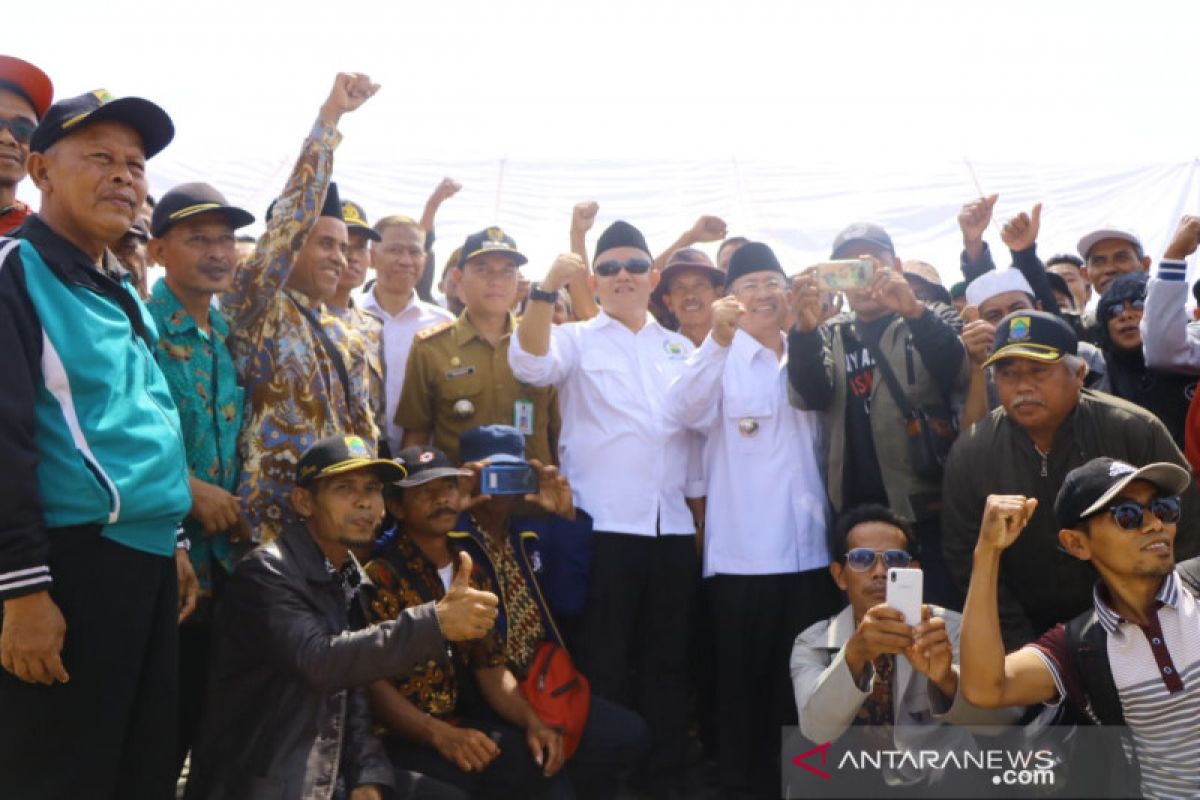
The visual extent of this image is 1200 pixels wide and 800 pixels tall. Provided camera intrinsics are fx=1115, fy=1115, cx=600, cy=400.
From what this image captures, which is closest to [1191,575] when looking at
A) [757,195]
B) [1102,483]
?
[1102,483]

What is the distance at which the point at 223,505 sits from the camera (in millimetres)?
4109

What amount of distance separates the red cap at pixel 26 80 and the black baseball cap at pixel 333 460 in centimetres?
183

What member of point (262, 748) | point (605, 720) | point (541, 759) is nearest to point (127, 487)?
point (262, 748)

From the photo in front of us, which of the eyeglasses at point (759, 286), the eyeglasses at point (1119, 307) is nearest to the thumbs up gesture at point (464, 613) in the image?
the eyeglasses at point (759, 286)

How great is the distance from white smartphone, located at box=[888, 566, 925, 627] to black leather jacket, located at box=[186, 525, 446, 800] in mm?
1541

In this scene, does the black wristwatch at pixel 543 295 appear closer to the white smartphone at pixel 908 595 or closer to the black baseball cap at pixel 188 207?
the black baseball cap at pixel 188 207

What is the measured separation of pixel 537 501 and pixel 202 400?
1.57 meters

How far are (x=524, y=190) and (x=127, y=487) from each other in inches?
286

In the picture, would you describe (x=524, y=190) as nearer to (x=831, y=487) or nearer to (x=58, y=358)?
(x=831, y=487)

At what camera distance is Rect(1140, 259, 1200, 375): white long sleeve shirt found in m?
5.04

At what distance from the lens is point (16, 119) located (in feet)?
14.3

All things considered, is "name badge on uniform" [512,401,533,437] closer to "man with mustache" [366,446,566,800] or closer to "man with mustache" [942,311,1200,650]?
"man with mustache" [366,446,566,800]

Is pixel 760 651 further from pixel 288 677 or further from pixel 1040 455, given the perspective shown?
pixel 288 677

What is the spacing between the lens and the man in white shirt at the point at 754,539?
5.15m
